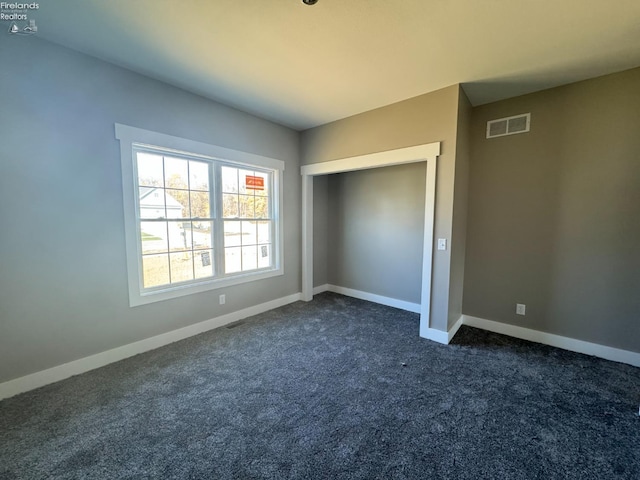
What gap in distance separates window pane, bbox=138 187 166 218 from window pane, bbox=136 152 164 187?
0.07 meters

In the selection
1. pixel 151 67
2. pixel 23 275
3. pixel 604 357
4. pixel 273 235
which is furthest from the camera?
pixel 273 235

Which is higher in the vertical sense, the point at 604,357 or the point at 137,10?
the point at 137,10

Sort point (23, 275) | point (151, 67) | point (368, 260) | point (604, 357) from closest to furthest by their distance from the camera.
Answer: point (23, 275)
point (151, 67)
point (604, 357)
point (368, 260)

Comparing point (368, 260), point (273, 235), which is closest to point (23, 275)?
point (273, 235)

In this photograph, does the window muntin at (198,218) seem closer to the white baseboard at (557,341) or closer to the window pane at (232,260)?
the window pane at (232,260)

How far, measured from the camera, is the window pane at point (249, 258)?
145 inches

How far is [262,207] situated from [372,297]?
94.9 inches

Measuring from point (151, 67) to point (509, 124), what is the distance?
13.0 feet

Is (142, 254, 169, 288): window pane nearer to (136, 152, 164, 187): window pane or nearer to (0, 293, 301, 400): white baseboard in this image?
(0, 293, 301, 400): white baseboard

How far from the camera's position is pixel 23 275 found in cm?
203

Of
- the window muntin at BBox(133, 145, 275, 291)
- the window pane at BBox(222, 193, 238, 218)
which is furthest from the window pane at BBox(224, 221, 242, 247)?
the window pane at BBox(222, 193, 238, 218)

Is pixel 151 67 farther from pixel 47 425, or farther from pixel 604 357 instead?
pixel 604 357

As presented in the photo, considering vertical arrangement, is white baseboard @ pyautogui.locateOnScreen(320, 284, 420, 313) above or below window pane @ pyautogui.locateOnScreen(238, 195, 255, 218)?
below

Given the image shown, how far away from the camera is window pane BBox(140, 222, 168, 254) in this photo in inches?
107
